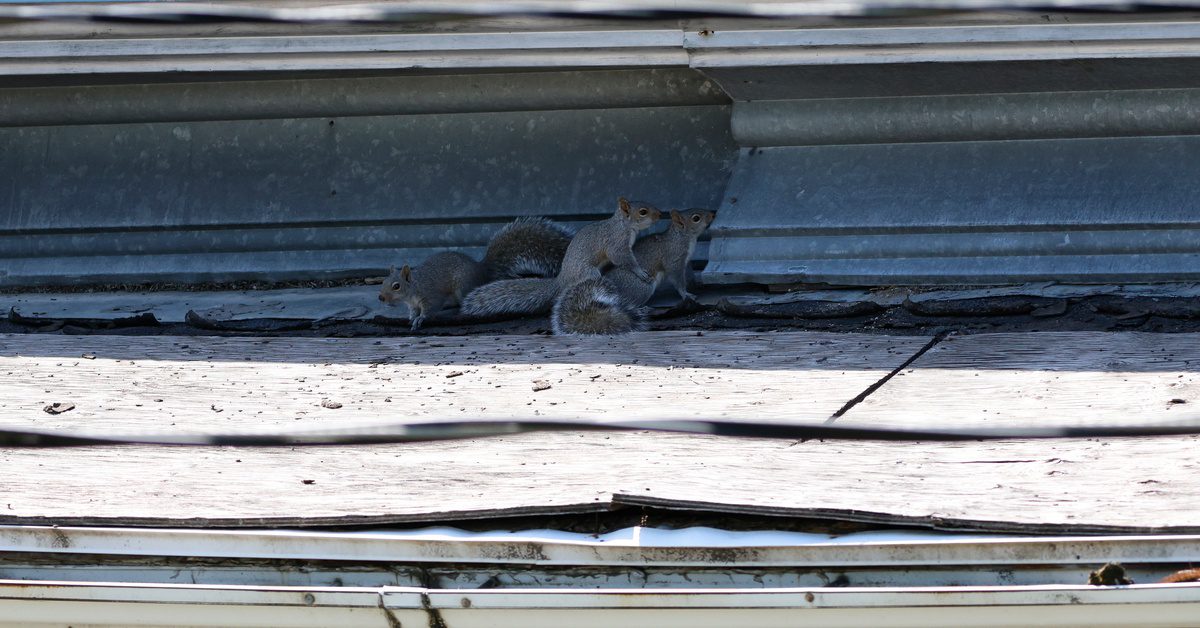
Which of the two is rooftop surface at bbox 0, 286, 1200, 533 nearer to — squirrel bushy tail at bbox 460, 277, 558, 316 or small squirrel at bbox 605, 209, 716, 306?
squirrel bushy tail at bbox 460, 277, 558, 316

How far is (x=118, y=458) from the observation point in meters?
2.91

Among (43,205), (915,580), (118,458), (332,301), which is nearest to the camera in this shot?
(915,580)

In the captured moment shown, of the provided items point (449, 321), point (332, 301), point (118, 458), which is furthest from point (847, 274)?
point (118, 458)

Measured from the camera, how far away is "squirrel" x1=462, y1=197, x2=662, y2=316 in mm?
4832

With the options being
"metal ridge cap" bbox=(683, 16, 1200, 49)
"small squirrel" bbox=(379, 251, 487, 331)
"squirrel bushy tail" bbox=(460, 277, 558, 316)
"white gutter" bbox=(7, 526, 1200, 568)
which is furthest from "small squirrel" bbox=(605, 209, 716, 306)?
"white gutter" bbox=(7, 526, 1200, 568)

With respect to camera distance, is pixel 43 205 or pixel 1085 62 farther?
pixel 43 205

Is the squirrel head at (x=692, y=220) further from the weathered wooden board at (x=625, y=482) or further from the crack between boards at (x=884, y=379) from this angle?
the weathered wooden board at (x=625, y=482)

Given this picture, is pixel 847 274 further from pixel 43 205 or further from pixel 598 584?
pixel 43 205

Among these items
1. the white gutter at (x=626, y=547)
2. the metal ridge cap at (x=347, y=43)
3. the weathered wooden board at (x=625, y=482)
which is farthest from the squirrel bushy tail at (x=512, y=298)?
the white gutter at (x=626, y=547)

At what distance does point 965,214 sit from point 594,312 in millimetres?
1176

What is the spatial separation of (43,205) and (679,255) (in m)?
2.41

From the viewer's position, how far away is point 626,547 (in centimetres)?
212

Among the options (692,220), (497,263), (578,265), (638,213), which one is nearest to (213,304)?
(497,263)

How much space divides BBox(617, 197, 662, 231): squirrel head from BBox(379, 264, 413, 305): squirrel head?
0.75 metres
